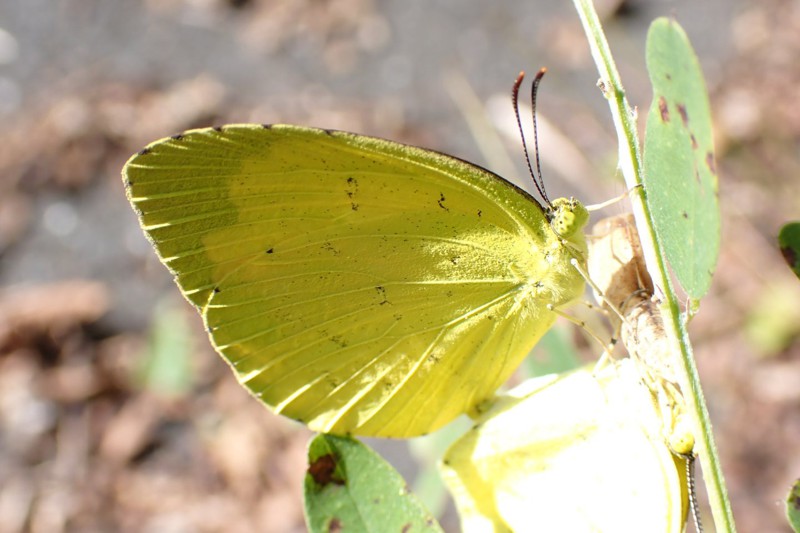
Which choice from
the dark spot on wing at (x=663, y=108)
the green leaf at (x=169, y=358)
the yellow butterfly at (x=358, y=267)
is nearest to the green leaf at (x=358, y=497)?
the yellow butterfly at (x=358, y=267)

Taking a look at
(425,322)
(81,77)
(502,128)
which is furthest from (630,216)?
(81,77)

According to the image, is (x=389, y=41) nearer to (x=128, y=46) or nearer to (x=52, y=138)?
(x=128, y=46)

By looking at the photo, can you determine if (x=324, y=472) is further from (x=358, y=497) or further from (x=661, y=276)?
(x=661, y=276)

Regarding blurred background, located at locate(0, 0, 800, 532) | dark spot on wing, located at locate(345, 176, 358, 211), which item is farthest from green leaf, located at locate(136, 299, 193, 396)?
dark spot on wing, located at locate(345, 176, 358, 211)

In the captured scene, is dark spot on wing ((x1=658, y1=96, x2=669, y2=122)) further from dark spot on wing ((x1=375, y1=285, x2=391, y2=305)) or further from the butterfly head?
dark spot on wing ((x1=375, y1=285, x2=391, y2=305))

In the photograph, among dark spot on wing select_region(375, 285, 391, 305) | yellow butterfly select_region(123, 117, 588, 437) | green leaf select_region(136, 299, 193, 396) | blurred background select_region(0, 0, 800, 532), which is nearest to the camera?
yellow butterfly select_region(123, 117, 588, 437)

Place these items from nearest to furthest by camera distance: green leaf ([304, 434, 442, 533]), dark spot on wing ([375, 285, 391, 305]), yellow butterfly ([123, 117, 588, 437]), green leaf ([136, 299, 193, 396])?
green leaf ([304, 434, 442, 533]) → yellow butterfly ([123, 117, 588, 437]) → dark spot on wing ([375, 285, 391, 305]) → green leaf ([136, 299, 193, 396])
